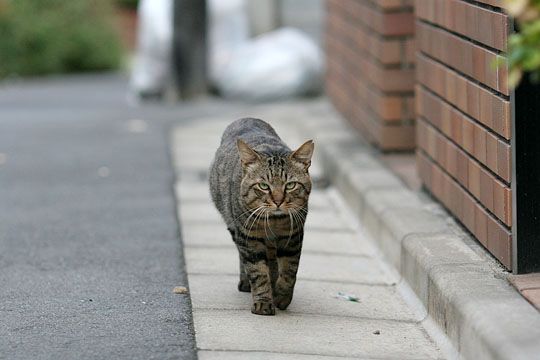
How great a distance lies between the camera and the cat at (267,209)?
530 cm

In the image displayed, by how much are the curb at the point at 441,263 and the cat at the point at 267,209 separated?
0.67 metres

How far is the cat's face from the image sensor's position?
208 inches

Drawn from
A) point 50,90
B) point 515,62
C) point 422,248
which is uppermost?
point 515,62

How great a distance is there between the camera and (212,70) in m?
14.7

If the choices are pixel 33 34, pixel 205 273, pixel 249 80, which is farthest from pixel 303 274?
pixel 33 34

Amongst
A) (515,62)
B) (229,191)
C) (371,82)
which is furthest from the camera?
(371,82)

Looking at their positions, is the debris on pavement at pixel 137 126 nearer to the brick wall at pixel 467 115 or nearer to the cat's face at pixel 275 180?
the brick wall at pixel 467 115

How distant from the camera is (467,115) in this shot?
6.04 meters

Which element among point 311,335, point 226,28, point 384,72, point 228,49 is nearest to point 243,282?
point 311,335

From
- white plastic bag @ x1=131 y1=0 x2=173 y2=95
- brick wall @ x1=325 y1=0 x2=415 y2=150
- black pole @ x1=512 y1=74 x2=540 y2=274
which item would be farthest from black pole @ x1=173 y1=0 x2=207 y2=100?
black pole @ x1=512 y1=74 x2=540 y2=274

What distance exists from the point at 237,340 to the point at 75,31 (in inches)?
662

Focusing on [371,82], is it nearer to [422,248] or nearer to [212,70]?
[422,248]

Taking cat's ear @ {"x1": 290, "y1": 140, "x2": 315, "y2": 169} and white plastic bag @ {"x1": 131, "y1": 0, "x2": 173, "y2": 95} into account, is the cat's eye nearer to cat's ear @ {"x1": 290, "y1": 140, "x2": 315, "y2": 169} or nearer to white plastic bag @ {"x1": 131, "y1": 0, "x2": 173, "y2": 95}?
cat's ear @ {"x1": 290, "y1": 140, "x2": 315, "y2": 169}

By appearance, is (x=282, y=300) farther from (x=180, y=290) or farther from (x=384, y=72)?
(x=384, y=72)
